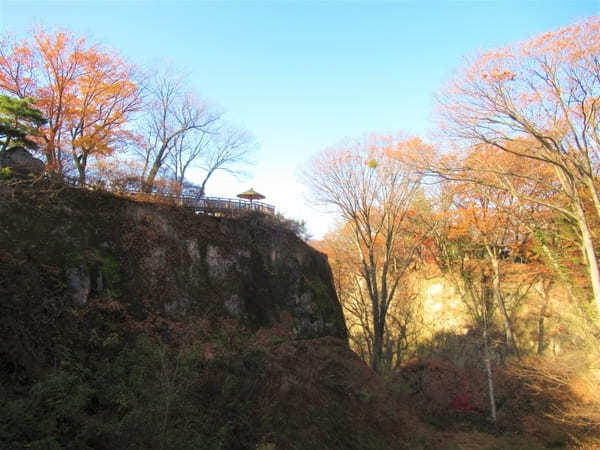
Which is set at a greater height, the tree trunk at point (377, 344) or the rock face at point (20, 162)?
the rock face at point (20, 162)

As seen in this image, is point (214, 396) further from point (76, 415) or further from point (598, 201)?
point (598, 201)

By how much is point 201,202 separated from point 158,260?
13.2 feet

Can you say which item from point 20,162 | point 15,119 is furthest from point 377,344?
point 15,119

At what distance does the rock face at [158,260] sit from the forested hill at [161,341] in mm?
50

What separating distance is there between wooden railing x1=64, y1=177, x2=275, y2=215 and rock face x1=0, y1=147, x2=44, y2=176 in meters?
1.13

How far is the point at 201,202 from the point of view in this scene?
17.1 metres

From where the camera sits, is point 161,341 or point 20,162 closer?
point 161,341

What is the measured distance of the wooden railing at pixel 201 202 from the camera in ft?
46.2

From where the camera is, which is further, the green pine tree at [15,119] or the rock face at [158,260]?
the green pine tree at [15,119]

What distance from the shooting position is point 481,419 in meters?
19.5

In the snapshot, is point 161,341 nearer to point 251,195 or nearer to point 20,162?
point 20,162

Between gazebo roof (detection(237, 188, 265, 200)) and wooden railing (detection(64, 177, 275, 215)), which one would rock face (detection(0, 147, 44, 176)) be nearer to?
wooden railing (detection(64, 177, 275, 215))

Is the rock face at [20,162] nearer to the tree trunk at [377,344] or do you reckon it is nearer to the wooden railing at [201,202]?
the wooden railing at [201,202]

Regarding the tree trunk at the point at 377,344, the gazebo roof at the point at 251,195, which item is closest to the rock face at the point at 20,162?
the gazebo roof at the point at 251,195
